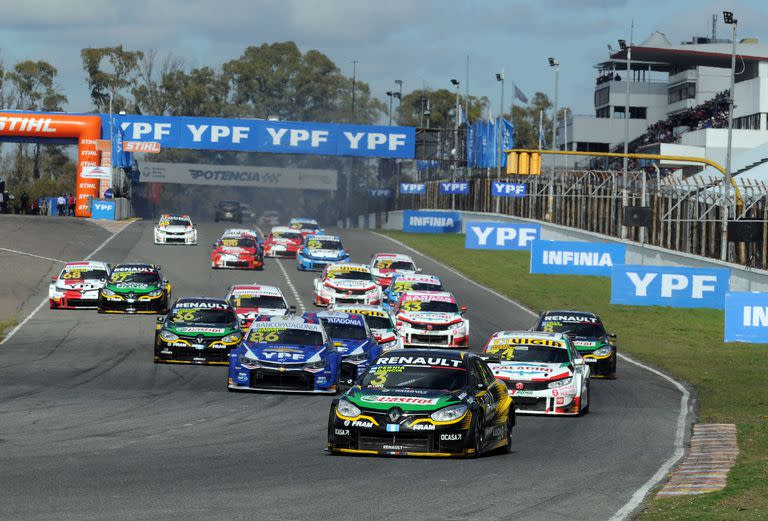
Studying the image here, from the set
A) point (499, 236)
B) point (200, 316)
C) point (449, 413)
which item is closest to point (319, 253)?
point (499, 236)

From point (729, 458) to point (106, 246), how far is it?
48.0 m

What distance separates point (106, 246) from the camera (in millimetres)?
61375

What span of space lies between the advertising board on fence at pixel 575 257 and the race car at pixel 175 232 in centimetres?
1762

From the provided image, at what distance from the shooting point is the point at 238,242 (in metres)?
53.4

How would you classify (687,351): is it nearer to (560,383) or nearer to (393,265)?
(393,265)

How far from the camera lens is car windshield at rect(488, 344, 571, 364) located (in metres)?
22.3

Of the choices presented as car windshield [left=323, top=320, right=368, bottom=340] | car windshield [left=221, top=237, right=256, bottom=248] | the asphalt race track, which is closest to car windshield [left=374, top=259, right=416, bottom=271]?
car windshield [left=221, top=237, right=256, bottom=248]

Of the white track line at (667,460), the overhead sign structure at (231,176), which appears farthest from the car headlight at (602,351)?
the overhead sign structure at (231,176)

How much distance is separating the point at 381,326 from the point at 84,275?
1265 cm

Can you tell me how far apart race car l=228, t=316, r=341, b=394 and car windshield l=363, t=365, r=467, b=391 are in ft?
20.1

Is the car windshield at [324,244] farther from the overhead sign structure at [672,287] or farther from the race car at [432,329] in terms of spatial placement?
the race car at [432,329]

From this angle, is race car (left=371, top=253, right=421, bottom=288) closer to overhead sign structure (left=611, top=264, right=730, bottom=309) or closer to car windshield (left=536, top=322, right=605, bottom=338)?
overhead sign structure (left=611, top=264, right=730, bottom=309)

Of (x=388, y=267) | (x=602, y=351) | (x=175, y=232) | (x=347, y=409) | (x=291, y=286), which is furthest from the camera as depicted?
(x=175, y=232)

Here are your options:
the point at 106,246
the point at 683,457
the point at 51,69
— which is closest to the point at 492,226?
the point at 106,246
